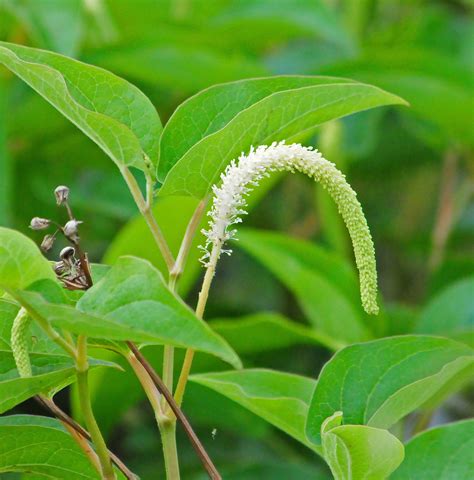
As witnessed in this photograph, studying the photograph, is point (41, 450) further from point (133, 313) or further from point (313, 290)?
point (313, 290)

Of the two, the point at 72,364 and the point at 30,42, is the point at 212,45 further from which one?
the point at 72,364

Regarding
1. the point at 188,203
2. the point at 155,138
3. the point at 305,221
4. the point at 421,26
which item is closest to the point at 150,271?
the point at 155,138

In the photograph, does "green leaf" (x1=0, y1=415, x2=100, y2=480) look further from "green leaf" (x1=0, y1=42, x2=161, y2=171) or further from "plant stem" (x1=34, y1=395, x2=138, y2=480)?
"green leaf" (x1=0, y1=42, x2=161, y2=171)

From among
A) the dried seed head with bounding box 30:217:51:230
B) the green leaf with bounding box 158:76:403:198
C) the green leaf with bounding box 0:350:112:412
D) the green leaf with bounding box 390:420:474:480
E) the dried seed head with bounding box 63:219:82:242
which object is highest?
the green leaf with bounding box 158:76:403:198

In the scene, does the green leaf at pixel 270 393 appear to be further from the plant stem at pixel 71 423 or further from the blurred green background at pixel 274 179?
the blurred green background at pixel 274 179

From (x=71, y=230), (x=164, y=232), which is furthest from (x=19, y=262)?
(x=164, y=232)

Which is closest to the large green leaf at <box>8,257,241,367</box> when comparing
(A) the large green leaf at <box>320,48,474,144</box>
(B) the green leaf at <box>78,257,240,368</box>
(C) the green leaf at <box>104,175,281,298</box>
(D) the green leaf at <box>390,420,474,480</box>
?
(B) the green leaf at <box>78,257,240,368</box>
